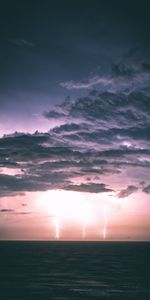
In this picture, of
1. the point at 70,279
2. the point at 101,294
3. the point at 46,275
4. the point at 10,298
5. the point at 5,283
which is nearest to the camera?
the point at 10,298

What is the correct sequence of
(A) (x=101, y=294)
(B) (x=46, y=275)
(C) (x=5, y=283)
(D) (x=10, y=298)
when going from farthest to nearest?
(B) (x=46, y=275), (C) (x=5, y=283), (A) (x=101, y=294), (D) (x=10, y=298)

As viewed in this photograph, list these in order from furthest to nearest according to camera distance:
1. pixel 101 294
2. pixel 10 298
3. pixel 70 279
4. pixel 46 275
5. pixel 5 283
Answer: pixel 46 275
pixel 70 279
pixel 5 283
pixel 101 294
pixel 10 298

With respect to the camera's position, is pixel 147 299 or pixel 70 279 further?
pixel 70 279

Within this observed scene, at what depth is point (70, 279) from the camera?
3605 inches

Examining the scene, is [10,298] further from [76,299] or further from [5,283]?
[5,283]

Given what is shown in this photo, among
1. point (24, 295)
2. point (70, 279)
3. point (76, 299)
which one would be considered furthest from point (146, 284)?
point (24, 295)

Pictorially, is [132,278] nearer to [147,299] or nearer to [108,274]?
[108,274]

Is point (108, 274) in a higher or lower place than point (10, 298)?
lower

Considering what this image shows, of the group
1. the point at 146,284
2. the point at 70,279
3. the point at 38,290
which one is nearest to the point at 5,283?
the point at 38,290

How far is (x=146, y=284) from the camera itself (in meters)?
85.0

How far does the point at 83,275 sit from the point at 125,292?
96.6ft

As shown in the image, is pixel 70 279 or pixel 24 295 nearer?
pixel 24 295

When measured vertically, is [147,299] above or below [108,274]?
above

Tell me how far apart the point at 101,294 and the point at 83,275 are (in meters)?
31.4
